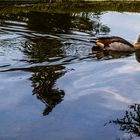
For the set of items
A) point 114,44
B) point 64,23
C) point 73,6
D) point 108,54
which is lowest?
point 73,6

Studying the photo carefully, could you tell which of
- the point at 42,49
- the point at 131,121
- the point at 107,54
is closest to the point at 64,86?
the point at 131,121

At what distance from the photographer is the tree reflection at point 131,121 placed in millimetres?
9555

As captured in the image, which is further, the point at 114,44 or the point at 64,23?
the point at 64,23

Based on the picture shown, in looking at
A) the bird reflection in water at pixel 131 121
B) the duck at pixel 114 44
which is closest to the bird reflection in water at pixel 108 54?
the duck at pixel 114 44

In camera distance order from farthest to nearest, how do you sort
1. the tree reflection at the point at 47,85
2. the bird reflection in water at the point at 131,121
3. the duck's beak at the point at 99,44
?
1. the duck's beak at the point at 99,44
2. the tree reflection at the point at 47,85
3. the bird reflection in water at the point at 131,121

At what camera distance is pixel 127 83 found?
13062 mm

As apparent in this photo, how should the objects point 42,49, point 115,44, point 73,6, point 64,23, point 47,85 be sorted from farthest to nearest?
point 73,6, point 64,23, point 115,44, point 42,49, point 47,85

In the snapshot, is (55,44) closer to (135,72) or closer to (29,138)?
(135,72)

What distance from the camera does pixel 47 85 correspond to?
12523 mm

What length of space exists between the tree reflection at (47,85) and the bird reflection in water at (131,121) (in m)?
1.67

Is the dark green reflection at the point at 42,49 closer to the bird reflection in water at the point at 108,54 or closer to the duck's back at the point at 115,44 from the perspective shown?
the bird reflection in water at the point at 108,54

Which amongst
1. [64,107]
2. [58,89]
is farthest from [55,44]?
[64,107]

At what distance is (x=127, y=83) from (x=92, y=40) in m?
5.27

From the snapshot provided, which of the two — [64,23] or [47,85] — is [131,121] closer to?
[47,85]
